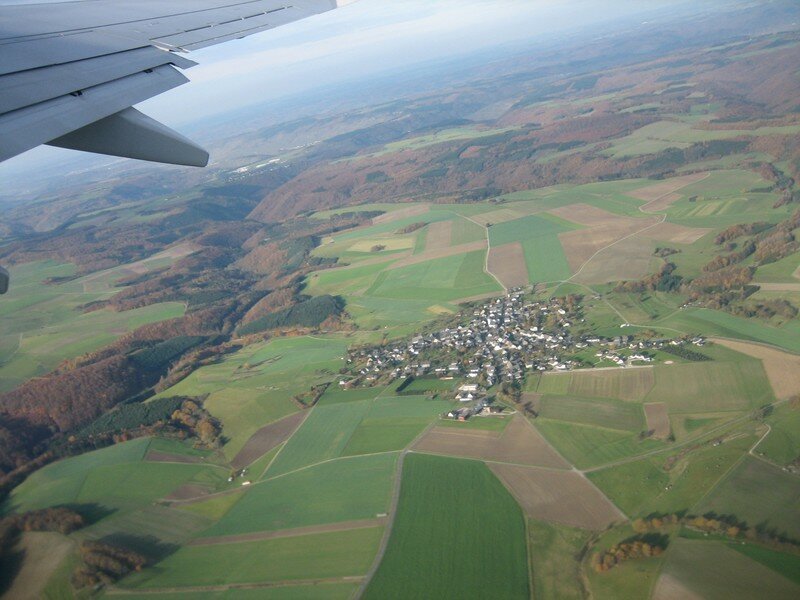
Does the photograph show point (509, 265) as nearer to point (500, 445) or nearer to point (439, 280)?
point (439, 280)

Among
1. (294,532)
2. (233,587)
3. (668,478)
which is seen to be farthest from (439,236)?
(233,587)

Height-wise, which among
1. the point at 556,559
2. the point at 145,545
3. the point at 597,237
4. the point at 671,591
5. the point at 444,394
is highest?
the point at 671,591

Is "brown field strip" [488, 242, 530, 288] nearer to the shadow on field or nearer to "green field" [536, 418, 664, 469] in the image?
"green field" [536, 418, 664, 469]

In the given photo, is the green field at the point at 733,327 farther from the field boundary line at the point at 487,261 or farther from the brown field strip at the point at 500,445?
the field boundary line at the point at 487,261

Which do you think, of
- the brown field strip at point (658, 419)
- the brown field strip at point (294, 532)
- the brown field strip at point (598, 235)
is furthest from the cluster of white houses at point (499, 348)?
the brown field strip at point (294, 532)

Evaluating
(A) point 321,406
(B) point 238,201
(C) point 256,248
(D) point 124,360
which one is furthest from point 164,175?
(A) point 321,406

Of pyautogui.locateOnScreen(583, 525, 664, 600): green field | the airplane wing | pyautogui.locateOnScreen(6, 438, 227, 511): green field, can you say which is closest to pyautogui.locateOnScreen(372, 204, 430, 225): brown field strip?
pyautogui.locateOnScreen(6, 438, 227, 511): green field
